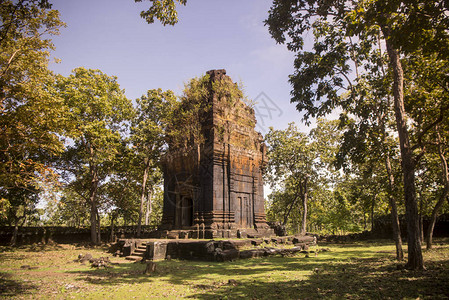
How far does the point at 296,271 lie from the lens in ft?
25.9

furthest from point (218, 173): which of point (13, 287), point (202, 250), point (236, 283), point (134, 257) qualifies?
point (13, 287)

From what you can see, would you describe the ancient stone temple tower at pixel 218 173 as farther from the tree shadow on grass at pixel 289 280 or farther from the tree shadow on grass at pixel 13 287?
the tree shadow on grass at pixel 13 287

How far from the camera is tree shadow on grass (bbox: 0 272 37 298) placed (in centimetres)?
565

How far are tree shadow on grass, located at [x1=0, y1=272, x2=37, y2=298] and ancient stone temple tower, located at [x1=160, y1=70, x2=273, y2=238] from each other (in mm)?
→ 7493

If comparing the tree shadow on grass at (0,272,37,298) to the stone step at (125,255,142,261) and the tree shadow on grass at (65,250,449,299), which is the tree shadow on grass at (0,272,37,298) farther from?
the stone step at (125,255,142,261)

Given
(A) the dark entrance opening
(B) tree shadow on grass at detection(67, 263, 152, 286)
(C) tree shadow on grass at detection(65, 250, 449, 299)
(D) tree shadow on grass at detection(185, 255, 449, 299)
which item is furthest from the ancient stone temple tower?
(D) tree shadow on grass at detection(185, 255, 449, 299)

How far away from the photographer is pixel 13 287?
20.4ft

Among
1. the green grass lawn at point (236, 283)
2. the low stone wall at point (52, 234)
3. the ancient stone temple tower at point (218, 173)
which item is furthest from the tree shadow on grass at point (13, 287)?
the low stone wall at point (52, 234)

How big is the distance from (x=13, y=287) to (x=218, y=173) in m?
9.52

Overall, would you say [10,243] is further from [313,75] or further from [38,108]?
[313,75]

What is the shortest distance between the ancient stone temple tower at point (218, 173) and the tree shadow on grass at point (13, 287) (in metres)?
7.49

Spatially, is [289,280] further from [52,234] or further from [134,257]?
[52,234]

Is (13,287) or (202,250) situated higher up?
(202,250)

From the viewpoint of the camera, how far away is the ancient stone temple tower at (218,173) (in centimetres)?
1397
